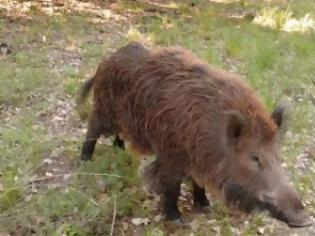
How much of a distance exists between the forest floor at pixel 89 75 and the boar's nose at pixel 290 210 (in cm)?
42

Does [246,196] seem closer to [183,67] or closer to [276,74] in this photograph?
[183,67]

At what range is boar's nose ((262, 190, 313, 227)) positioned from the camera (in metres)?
4.05

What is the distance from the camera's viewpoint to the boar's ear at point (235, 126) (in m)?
4.22

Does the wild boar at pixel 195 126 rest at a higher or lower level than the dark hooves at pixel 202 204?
higher

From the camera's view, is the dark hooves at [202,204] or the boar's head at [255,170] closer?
the boar's head at [255,170]

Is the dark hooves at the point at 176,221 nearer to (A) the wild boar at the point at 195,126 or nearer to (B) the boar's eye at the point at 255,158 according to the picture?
(A) the wild boar at the point at 195,126

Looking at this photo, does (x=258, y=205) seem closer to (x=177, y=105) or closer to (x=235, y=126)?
(x=235, y=126)

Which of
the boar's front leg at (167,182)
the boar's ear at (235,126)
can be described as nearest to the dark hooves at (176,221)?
the boar's front leg at (167,182)

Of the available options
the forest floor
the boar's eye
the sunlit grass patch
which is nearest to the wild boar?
the boar's eye

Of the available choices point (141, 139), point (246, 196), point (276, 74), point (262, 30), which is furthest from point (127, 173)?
point (262, 30)

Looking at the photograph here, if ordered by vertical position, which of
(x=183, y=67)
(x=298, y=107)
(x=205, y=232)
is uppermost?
(x=183, y=67)

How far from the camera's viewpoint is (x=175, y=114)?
4.73 meters

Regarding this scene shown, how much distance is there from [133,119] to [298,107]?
2.60 metres

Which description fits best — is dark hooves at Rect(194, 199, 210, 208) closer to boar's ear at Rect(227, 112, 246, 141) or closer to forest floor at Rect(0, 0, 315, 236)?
forest floor at Rect(0, 0, 315, 236)
